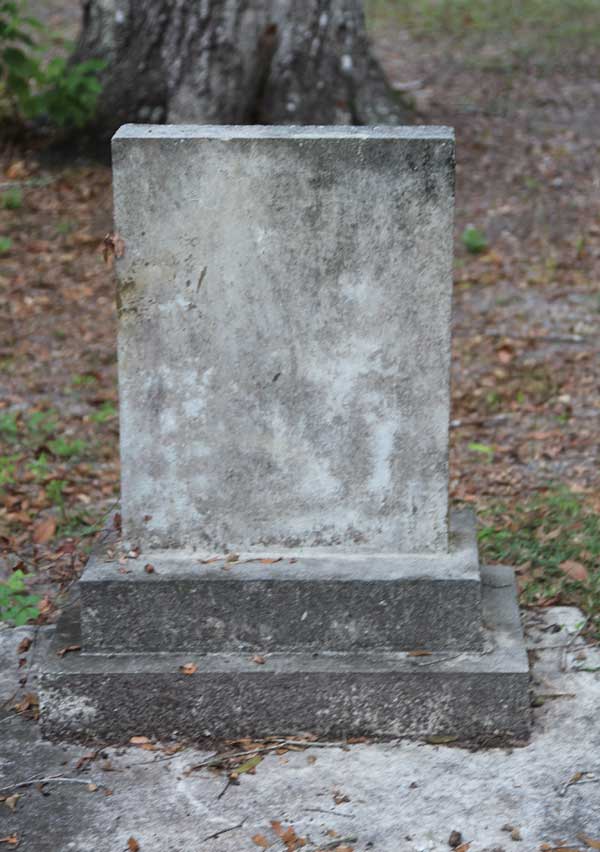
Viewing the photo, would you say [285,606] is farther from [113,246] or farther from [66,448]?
[66,448]

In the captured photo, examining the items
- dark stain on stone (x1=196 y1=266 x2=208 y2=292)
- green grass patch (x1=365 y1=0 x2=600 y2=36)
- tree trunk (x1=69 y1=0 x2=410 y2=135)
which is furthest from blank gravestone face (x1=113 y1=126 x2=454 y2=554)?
green grass patch (x1=365 y1=0 x2=600 y2=36)

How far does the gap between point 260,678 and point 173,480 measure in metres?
0.59

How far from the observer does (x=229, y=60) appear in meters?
7.89

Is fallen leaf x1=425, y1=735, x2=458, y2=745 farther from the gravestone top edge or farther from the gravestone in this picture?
the gravestone top edge

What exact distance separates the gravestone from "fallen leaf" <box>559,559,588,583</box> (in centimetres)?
73

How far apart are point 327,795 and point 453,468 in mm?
2280

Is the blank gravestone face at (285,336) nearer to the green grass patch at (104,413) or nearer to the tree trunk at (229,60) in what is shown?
the green grass patch at (104,413)

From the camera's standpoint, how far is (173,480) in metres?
3.42

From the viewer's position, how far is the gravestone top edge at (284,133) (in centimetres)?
317

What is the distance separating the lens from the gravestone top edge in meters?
3.17

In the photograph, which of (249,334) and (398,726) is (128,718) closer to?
(398,726)

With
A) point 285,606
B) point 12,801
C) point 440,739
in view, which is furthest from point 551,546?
point 12,801

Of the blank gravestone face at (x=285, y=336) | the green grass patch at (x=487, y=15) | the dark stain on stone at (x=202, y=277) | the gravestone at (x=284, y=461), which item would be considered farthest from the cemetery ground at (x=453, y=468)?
the green grass patch at (x=487, y=15)

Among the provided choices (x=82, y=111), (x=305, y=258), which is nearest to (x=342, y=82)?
(x=82, y=111)
